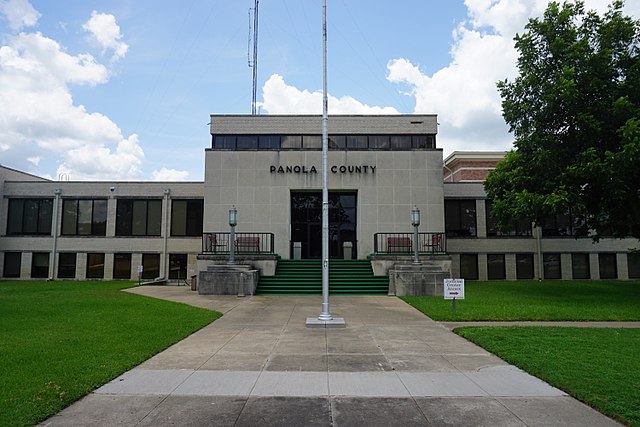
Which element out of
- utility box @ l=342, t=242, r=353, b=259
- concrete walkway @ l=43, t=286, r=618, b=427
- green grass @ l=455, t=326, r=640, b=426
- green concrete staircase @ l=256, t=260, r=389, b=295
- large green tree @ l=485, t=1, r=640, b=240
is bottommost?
concrete walkway @ l=43, t=286, r=618, b=427

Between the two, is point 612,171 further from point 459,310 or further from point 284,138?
point 284,138

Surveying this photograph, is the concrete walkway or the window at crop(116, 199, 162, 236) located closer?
the concrete walkway

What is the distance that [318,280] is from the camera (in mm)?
20500

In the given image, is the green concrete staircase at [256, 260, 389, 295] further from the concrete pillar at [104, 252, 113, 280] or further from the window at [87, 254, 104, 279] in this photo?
the window at [87, 254, 104, 279]

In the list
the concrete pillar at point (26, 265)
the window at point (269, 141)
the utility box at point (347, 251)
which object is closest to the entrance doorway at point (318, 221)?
the utility box at point (347, 251)

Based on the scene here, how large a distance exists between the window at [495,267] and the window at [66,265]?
2574 centimetres

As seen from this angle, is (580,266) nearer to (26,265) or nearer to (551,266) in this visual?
(551,266)

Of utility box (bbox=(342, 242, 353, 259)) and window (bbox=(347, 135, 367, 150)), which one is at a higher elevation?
window (bbox=(347, 135, 367, 150))

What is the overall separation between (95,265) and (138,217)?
394 cm

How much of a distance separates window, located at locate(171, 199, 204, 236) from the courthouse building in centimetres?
6

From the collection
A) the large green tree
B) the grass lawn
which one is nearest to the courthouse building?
the large green tree

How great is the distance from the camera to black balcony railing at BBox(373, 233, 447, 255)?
23.7 meters

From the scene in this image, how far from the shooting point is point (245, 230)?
24.6 meters

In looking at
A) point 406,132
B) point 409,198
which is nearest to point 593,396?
point 409,198
